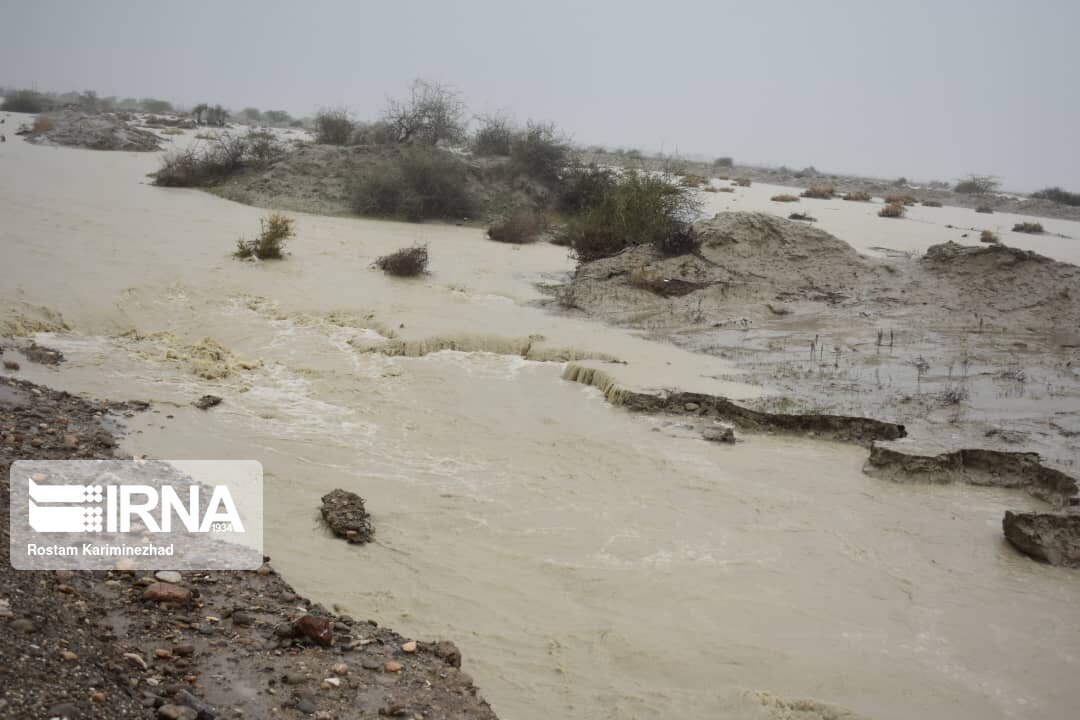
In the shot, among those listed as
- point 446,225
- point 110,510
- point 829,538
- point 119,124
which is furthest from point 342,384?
point 119,124

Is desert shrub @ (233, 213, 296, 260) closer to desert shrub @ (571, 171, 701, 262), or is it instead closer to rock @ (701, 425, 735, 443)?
desert shrub @ (571, 171, 701, 262)

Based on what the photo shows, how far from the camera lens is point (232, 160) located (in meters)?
22.7

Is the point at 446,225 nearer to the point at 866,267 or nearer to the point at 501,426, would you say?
the point at 866,267

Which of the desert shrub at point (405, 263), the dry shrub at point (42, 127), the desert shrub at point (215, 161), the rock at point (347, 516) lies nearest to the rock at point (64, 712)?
the rock at point (347, 516)

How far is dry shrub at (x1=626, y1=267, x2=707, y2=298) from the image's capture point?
13.1m

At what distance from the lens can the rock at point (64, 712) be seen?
257 centimetres

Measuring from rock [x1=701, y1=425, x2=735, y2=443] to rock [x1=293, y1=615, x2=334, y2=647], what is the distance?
14.6 ft

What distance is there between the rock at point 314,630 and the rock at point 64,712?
1114 mm

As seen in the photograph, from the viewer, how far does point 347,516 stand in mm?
5297

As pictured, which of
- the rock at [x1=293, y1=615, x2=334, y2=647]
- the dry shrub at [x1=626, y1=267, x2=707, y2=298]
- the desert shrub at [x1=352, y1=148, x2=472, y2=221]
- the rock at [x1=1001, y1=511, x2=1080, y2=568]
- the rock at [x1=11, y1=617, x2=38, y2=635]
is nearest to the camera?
the rock at [x1=11, y1=617, x2=38, y2=635]

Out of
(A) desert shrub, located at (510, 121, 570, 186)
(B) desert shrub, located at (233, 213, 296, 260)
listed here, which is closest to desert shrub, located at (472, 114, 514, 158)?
(A) desert shrub, located at (510, 121, 570, 186)

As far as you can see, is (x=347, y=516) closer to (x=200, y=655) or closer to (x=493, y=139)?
(x=200, y=655)

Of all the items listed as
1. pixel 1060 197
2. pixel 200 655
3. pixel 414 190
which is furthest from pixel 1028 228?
pixel 200 655

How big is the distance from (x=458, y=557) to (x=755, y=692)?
1.91 m
